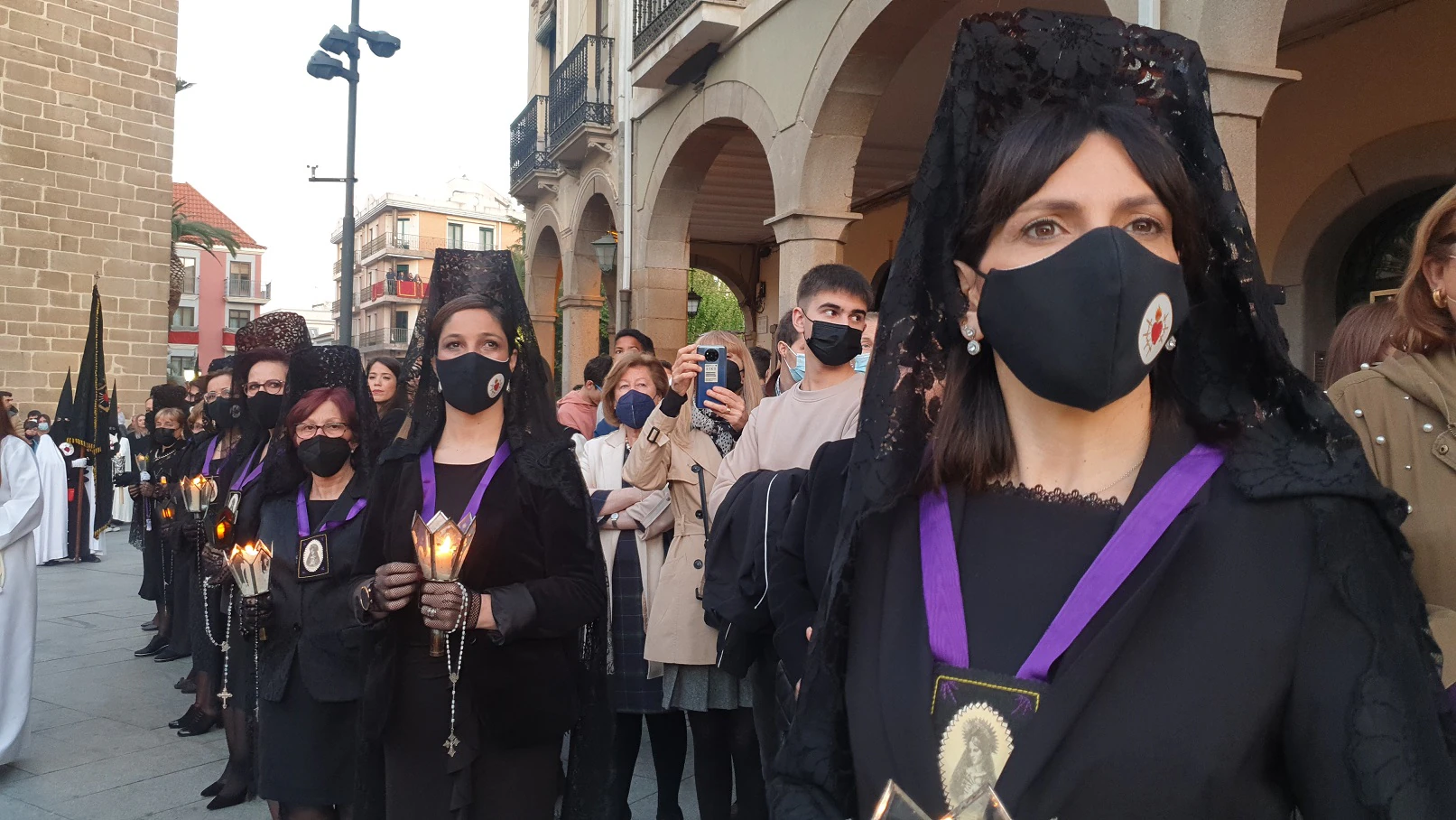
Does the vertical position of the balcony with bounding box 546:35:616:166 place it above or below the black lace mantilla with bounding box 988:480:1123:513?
above

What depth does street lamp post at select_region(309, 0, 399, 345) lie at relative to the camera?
468 inches

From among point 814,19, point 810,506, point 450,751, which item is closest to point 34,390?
point 814,19

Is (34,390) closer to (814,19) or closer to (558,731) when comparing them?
(814,19)

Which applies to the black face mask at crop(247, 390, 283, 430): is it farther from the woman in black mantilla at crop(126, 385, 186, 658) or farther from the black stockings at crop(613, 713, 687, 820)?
the woman in black mantilla at crop(126, 385, 186, 658)

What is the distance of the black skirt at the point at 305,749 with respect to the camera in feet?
12.6

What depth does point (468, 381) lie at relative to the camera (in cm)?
328

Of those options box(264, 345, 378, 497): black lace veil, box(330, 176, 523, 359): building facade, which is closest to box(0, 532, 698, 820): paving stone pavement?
box(264, 345, 378, 497): black lace veil

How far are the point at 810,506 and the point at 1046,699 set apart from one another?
4.24 ft

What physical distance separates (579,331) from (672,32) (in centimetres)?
576

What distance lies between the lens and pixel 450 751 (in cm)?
303

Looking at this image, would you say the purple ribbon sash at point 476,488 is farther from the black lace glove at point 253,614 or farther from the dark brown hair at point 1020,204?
the dark brown hair at point 1020,204

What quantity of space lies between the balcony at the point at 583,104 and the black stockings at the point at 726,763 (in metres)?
10.8

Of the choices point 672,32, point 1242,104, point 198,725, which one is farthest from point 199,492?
point 672,32

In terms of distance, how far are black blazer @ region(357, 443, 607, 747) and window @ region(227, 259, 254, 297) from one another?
6890 cm
